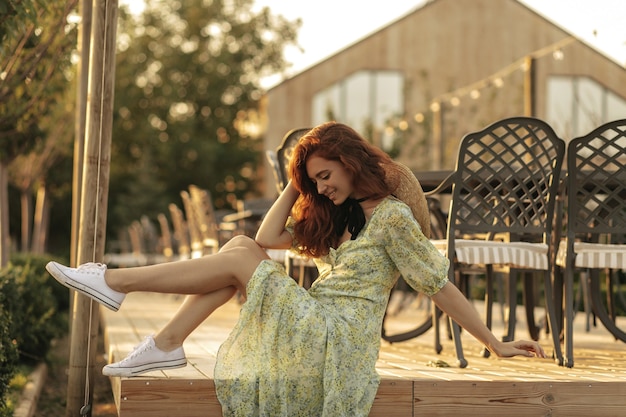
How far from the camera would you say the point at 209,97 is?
1252 inches

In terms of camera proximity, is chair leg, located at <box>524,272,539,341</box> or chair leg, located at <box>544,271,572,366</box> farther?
chair leg, located at <box>524,272,539,341</box>

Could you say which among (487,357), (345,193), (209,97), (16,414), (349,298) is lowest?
(16,414)

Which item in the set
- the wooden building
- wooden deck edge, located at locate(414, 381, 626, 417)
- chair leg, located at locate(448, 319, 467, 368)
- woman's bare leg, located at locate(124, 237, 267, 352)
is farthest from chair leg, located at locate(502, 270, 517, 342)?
the wooden building

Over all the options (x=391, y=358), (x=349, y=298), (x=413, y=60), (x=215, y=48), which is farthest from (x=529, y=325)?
(x=215, y=48)

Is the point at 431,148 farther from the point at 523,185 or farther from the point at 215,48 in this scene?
Result: the point at 523,185

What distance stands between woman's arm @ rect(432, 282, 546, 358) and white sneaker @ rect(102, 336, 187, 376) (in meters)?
0.85

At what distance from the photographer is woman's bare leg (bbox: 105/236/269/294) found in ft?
10.1

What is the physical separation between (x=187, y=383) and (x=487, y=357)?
1672 millimetres

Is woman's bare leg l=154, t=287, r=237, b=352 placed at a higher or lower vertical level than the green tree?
lower

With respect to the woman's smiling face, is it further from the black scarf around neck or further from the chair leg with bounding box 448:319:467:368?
the chair leg with bounding box 448:319:467:368

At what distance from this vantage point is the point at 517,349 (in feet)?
10.3

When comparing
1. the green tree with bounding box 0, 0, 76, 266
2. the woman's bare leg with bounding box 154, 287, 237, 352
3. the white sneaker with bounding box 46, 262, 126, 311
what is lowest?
the woman's bare leg with bounding box 154, 287, 237, 352

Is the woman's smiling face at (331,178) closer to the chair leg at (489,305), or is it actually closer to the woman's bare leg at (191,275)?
the woman's bare leg at (191,275)

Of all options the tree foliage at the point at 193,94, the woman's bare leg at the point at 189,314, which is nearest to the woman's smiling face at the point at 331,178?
the woman's bare leg at the point at 189,314
